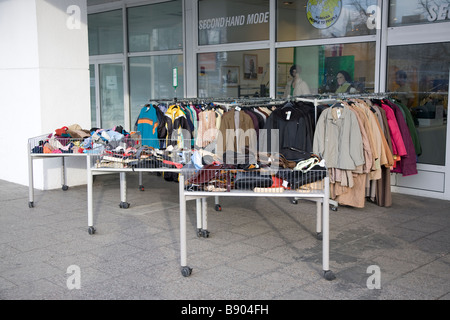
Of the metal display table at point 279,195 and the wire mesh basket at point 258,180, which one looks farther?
the wire mesh basket at point 258,180

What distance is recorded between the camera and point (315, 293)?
3947 mm

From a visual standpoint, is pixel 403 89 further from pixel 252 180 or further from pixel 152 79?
pixel 152 79

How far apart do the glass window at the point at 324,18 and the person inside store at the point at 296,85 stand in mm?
513

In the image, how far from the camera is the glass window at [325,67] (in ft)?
25.5

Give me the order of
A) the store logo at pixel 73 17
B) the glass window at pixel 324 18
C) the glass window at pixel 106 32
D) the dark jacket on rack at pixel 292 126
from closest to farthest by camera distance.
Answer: the dark jacket on rack at pixel 292 126
the glass window at pixel 324 18
the store logo at pixel 73 17
the glass window at pixel 106 32

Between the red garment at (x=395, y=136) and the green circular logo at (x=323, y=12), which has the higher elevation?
the green circular logo at (x=323, y=12)

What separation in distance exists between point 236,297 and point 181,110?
160 inches

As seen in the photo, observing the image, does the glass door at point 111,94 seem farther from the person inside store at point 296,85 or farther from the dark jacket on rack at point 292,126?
the dark jacket on rack at point 292,126

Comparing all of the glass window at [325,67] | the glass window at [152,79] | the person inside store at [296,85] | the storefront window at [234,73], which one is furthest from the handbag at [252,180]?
the glass window at [152,79]

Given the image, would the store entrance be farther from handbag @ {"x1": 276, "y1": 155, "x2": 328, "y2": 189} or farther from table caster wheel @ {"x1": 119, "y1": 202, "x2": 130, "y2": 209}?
handbag @ {"x1": 276, "y1": 155, "x2": 328, "y2": 189}

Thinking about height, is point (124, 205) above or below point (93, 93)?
below

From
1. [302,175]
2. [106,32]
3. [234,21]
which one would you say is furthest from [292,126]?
[106,32]

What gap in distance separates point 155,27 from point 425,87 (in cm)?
606

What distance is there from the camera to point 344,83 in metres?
8.02
